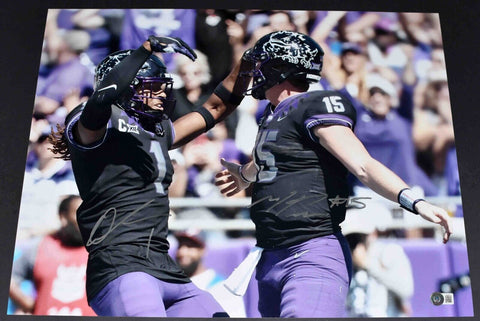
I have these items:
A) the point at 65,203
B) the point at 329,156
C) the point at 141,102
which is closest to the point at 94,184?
the point at 65,203

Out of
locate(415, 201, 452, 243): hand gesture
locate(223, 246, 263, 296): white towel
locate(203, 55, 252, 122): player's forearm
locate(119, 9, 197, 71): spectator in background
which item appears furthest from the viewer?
locate(119, 9, 197, 71): spectator in background

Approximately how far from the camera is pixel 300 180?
2832mm

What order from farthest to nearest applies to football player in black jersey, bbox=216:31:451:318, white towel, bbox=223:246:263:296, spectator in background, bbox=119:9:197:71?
1. spectator in background, bbox=119:9:197:71
2. white towel, bbox=223:246:263:296
3. football player in black jersey, bbox=216:31:451:318

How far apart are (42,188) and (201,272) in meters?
0.88

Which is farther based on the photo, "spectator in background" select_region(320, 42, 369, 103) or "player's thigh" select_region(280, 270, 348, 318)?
"spectator in background" select_region(320, 42, 369, 103)

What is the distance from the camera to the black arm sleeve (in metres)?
2.59

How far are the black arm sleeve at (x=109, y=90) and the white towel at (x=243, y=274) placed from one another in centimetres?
91

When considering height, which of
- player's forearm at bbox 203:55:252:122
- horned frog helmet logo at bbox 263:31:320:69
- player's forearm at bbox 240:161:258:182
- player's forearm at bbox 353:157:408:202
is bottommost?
player's forearm at bbox 353:157:408:202

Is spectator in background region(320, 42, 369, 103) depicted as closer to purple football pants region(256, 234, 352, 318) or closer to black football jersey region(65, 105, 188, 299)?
purple football pants region(256, 234, 352, 318)

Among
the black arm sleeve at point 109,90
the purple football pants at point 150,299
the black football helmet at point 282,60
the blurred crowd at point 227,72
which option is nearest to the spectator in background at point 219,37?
the blurred crowd at point 227,72

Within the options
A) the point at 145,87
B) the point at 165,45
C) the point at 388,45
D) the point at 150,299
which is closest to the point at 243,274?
the point at 150,299

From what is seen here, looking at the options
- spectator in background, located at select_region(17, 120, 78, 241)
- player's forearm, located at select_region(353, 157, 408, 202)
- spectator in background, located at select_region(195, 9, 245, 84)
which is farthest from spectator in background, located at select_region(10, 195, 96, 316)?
player's forearm, located at select_region(353, 157, 408, 202)

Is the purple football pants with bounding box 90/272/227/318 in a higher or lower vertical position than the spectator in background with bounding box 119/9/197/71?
lower

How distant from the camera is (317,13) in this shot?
3318 mm
